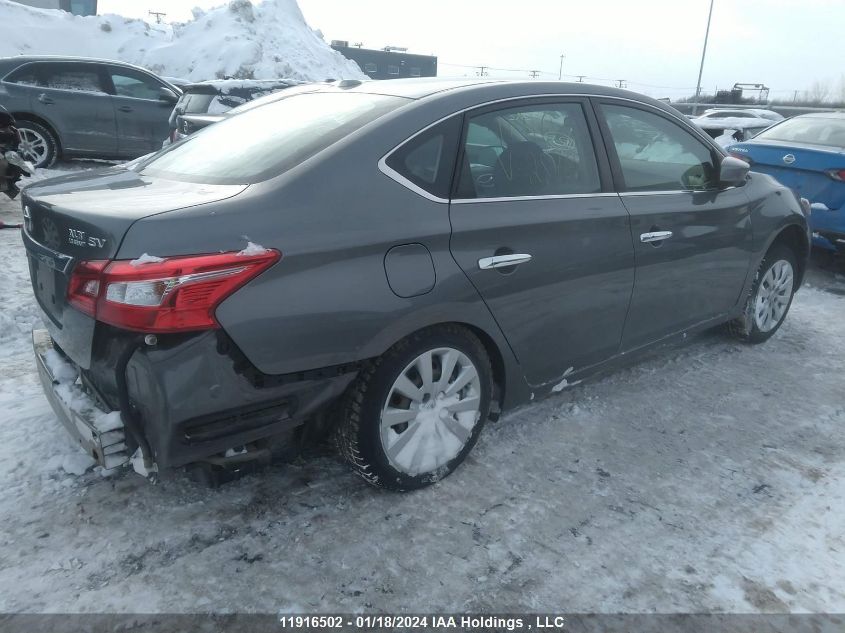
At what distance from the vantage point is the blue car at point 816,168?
6.09 m

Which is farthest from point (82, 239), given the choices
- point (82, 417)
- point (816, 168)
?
point (816, 168)

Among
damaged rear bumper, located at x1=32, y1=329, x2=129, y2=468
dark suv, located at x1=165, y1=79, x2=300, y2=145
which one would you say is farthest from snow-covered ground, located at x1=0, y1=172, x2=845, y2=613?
dark suv, located at x1=165, y1=79, x2=300, y2=145

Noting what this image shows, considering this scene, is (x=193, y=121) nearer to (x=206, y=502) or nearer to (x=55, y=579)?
(x=206, y=502)

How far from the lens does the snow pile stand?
24438 millimetres

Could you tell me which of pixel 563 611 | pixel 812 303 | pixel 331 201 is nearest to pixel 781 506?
pixel 563 611

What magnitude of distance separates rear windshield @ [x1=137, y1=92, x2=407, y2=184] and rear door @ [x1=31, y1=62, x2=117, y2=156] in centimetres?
720

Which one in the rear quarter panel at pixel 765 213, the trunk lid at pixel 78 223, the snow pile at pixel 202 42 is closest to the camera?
the trunk lid at pixel 78 223

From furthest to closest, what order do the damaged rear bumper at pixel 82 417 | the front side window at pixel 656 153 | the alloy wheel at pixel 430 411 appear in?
the front side window at pixel 656 153 → the alloy wheel at pixel 430 411 → the damaged rear bumper at pixel 82 417

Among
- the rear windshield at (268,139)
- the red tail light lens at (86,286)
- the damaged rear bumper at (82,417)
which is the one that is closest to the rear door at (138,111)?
the rear windshield at (268,139)

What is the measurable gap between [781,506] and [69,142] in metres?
9.72

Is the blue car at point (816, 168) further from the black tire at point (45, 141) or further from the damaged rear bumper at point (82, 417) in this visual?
the black tire at point (45, 141)

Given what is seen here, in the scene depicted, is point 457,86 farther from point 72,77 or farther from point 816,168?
point 72,77

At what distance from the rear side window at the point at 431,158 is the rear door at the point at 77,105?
27.5 feet

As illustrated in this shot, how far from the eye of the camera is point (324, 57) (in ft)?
88.0
